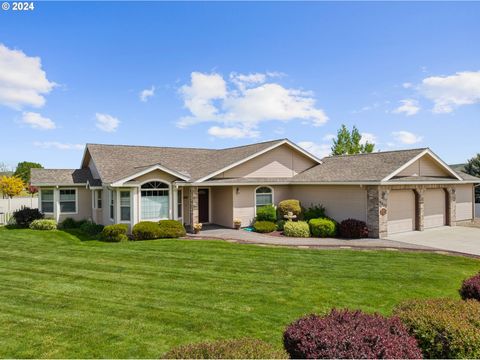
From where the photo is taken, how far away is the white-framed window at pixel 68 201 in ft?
75.5

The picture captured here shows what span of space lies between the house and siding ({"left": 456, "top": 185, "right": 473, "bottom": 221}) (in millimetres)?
76

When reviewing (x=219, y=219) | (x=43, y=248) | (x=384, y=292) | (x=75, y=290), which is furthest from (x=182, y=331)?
(x=219, y=219)

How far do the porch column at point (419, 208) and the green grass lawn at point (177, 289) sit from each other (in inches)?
261

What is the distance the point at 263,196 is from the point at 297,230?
4.27 metres

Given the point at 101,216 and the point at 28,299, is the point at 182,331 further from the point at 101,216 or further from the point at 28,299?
the point at 101,216

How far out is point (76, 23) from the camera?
13.2 metres

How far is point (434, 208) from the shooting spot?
22016mm

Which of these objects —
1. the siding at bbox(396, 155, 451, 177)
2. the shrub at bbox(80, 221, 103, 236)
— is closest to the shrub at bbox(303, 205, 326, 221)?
the siding at bbox(396, 155, 451, 177)

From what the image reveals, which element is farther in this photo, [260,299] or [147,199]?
[147,199]

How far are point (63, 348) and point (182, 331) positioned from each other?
2292mm

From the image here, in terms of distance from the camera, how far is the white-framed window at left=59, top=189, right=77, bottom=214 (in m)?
23.0

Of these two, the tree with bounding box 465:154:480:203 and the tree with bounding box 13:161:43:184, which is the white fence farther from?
the tree with bounding box 465:154:480:203

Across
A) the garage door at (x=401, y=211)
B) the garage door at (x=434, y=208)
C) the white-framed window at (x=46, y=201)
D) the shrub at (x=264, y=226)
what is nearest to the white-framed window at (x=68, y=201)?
the white-framed window at (x=46, y=201)

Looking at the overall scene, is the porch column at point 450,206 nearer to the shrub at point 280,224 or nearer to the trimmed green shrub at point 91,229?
the shrub at point 280,224
